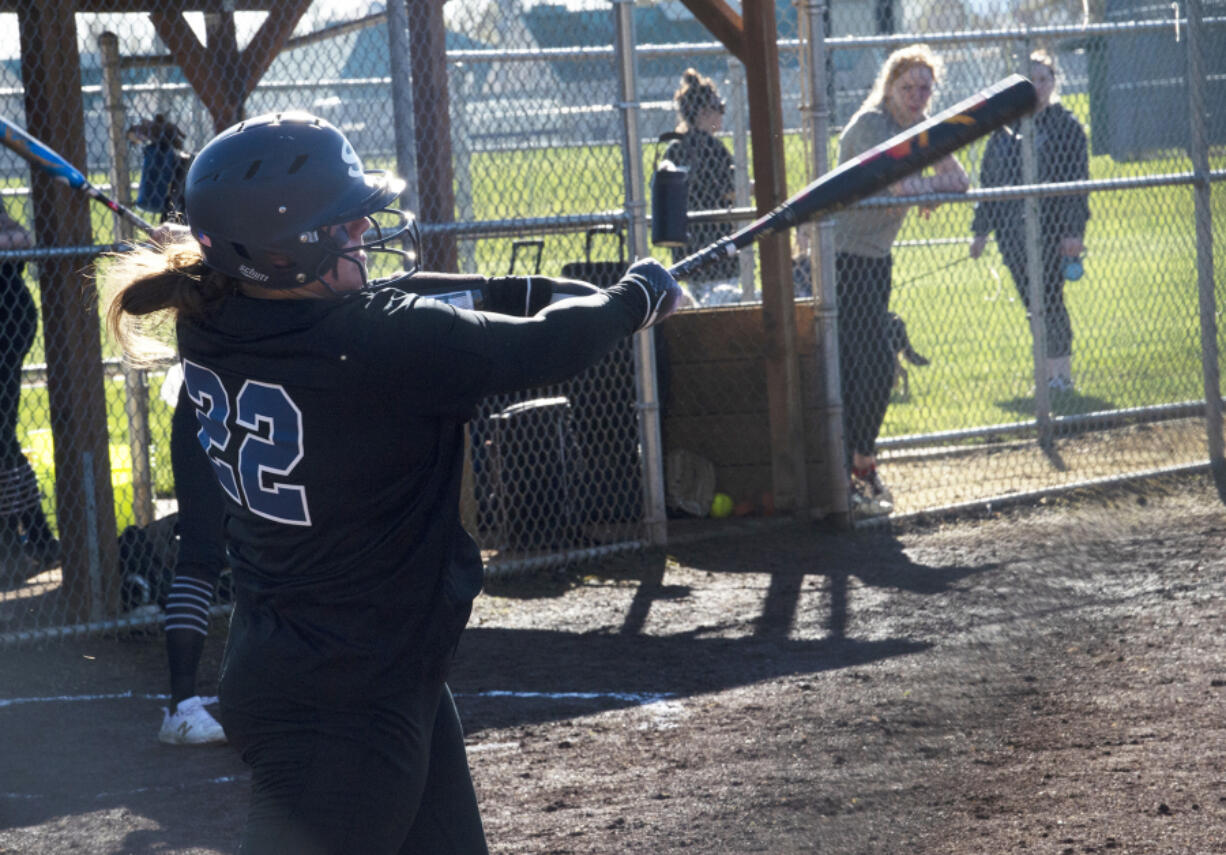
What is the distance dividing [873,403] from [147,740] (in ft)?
13.6

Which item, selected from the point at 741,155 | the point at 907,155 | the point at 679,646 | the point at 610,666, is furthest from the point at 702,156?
the point at 907,155

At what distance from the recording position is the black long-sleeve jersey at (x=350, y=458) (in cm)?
223

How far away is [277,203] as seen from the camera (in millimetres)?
2293

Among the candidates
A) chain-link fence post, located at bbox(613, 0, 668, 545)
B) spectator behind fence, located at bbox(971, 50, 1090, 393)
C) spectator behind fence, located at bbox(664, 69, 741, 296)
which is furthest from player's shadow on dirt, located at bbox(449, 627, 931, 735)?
spectator behind fence, located at bbox(971, 50, 1090, 393)

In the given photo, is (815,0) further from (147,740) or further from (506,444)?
(147,740)

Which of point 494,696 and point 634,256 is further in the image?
point 634,256

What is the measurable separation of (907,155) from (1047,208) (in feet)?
19.0

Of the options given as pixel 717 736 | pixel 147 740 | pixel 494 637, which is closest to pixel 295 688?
pixel 717 736

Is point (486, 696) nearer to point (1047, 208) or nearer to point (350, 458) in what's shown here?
point (350, 458)

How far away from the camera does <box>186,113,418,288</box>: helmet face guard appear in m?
2.29

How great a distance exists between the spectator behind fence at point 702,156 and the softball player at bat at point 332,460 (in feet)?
19.8

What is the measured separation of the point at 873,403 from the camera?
734 cm

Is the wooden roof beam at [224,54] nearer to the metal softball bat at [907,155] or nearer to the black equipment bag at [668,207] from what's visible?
the black equipment bag at [668,207]

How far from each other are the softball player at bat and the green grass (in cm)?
504
